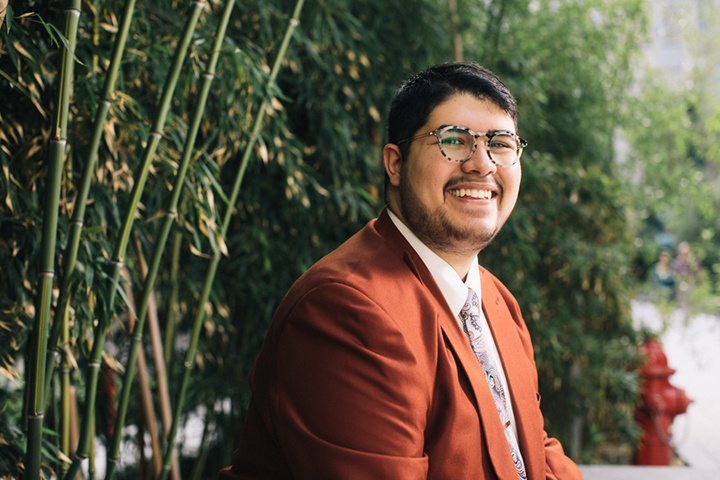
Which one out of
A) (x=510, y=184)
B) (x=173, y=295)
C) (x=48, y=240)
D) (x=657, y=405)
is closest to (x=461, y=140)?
(x=510, y=184)

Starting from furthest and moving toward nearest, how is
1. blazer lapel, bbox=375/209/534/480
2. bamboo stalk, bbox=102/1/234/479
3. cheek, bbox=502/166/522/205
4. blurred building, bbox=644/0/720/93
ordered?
blurred building, bbox=644/0/720/93
bamboo stalk, bbox=102/1/234/479
cheek, bbox=502/166/522/205
blazer lapel, bbox=375/209/534/480

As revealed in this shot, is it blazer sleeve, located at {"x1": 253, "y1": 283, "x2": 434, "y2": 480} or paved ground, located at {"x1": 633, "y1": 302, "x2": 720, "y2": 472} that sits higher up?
blazer sleeve, located at {"x1": 253, "y1": 283, "x2": 434, "y2": 480}

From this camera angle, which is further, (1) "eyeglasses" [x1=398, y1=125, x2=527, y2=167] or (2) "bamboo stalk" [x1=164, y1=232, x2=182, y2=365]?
(2) "bamboo stalk" [x1=164, y1=232, x2=182, y2=365]

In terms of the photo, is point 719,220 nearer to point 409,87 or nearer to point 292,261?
point 292,261

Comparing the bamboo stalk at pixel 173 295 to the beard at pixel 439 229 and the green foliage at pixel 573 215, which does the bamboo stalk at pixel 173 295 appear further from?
the green foliage at pixel 573 215

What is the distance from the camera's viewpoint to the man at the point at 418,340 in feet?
3.06

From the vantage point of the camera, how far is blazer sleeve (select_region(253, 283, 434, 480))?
91 centimetres

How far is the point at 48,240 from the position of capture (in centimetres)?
123

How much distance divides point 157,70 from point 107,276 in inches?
27.5

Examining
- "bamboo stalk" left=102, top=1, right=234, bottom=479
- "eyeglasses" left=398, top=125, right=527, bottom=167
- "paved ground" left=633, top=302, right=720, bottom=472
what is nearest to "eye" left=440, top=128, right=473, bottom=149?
"eyeglasses" left=398, top=125, right=527, bottom=167

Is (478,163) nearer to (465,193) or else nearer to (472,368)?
(465,193)

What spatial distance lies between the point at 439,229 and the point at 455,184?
0.28 ft

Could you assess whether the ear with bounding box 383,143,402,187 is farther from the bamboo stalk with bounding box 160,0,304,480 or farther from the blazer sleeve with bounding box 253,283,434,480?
the bamboo stalk with bounding box 160,0,304,480

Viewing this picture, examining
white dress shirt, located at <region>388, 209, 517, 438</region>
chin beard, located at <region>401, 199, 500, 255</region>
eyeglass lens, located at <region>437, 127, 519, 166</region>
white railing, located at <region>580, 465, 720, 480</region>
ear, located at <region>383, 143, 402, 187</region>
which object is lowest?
white railing, located at <region>580, 465, 720, 480</region>
